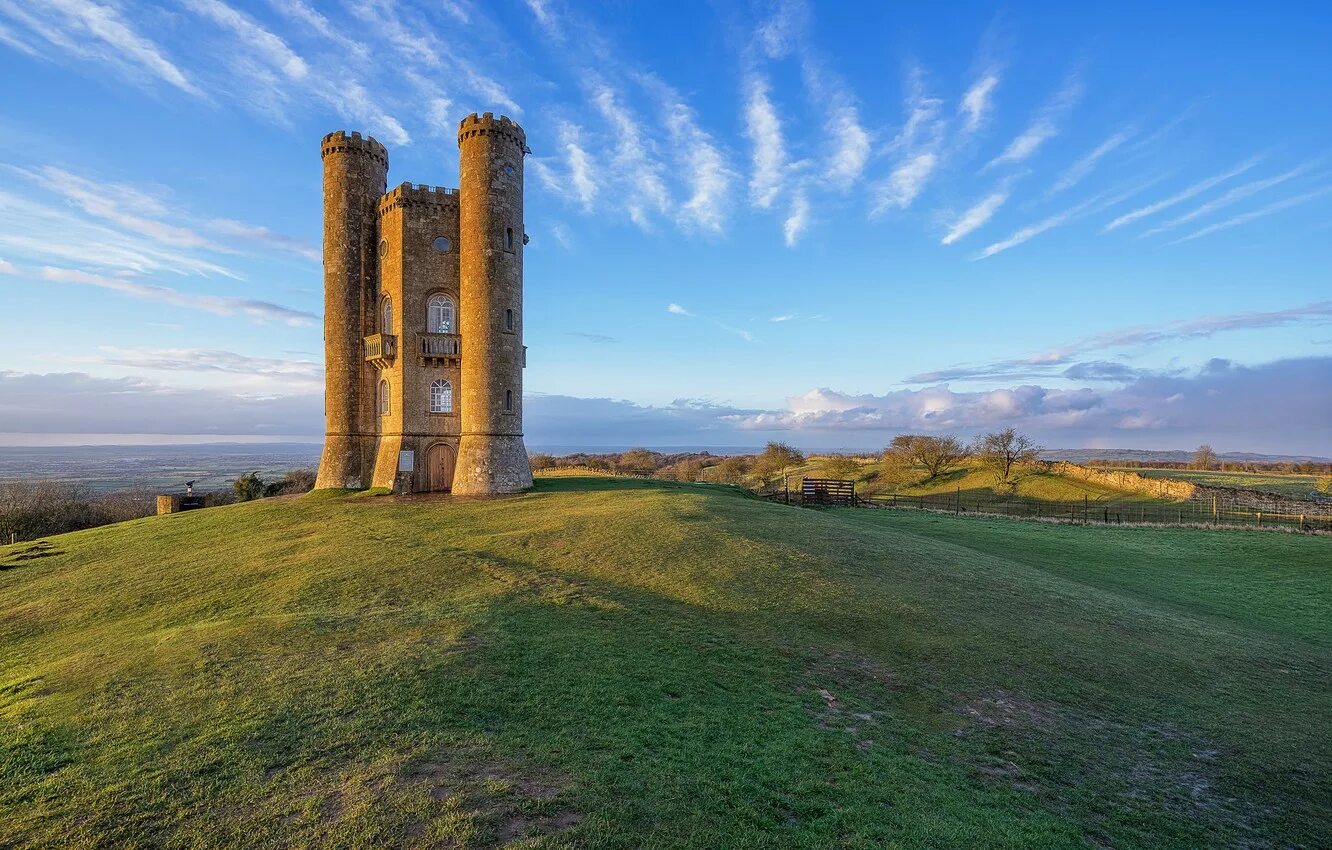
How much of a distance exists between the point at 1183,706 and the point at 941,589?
6061 millimetres

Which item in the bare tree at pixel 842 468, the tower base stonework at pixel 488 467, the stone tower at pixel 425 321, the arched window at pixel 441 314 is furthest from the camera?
the bare tree at pixel 842 468

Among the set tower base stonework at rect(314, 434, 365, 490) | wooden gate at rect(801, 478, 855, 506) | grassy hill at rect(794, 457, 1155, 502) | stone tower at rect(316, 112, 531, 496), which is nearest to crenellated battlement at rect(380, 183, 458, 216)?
stone tower at rect(316, 112, 531, 496)

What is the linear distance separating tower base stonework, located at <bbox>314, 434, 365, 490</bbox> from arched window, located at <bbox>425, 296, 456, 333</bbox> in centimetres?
811

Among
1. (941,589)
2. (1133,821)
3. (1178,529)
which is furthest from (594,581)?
(1178,529)

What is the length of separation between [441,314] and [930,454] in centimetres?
5118

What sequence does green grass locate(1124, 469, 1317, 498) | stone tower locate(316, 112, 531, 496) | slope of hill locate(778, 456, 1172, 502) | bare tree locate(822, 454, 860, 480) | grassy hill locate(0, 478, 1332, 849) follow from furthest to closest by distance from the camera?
bare tree locate(822, 454, 860, 480)
green grass locate(1124, 469, 1317, 498)
slope of hill locate(778, 456, 1172, 502)
stone tower locate(316, 112, 531, 496)
grassy hill locate(0, 478, 1332, 849)

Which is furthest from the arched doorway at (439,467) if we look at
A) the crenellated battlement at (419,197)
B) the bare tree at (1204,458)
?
the bare tree at (1204,458)

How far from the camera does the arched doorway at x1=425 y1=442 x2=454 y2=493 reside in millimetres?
34250

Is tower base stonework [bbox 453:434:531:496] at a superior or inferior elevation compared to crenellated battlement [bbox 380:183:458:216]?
inferior

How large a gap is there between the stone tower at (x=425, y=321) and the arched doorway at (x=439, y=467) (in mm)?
55

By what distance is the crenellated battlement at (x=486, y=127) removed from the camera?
108ft

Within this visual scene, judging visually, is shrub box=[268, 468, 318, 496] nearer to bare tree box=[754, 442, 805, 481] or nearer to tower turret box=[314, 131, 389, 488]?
tower turret box=[314, 131, 389, 488]

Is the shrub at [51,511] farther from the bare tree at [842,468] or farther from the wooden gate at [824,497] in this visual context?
the bare tree at [842,468]

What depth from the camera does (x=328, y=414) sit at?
118ft
